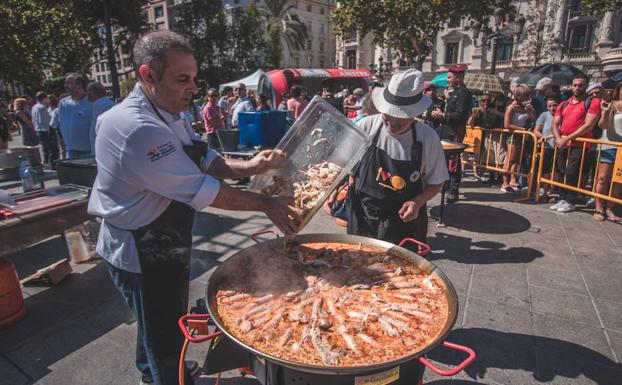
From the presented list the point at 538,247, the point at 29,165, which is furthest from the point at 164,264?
the point at 538,247

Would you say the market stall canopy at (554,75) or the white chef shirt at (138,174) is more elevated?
the market stall canopy at (554,75)

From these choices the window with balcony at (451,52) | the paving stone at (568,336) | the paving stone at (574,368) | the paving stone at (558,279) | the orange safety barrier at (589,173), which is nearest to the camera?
the paving stone at (574,368)

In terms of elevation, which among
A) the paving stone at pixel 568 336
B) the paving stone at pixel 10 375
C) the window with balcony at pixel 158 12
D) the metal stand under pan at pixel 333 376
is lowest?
A: the paving stone at pixel 10 375

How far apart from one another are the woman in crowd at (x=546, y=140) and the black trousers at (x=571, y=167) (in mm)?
298

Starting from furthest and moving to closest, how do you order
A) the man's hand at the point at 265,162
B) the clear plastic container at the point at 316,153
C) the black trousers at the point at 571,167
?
the black trousers at the point at 571,167, the man's hand at the point at 265,162, the clear plastic container at the point at 316,153

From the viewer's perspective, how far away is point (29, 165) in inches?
188

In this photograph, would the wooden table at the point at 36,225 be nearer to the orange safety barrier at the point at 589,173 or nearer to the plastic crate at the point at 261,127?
the plastic crate at the point at 261,127

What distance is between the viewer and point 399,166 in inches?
103

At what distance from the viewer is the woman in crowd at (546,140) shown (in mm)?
6797

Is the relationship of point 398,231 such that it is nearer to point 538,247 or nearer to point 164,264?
point 164,264

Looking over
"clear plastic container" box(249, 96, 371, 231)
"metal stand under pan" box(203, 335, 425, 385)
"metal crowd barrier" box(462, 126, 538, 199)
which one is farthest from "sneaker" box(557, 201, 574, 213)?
"metal stand under pan" box(203, 335, 425, 385)

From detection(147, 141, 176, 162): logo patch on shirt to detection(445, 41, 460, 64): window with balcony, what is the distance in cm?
5116

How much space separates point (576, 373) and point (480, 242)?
255cm

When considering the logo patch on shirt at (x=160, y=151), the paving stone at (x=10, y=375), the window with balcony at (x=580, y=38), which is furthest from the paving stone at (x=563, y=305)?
the window with balcony at (x=580, y=38)
